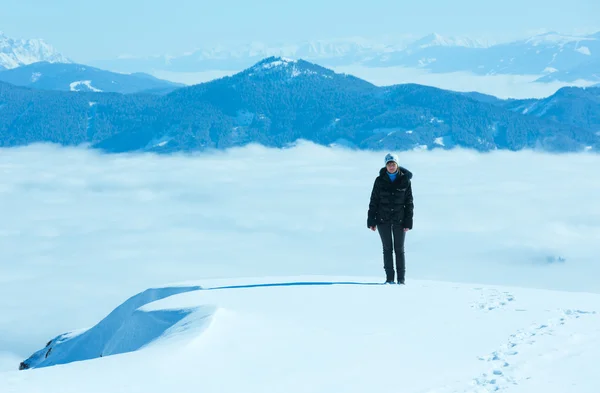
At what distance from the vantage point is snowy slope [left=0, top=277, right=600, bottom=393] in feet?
27.8

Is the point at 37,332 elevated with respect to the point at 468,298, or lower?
lower

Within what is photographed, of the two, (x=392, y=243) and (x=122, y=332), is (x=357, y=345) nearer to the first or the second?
(x=392, y=243)

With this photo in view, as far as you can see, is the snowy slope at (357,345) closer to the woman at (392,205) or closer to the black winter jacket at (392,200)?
the woman at (392,205)

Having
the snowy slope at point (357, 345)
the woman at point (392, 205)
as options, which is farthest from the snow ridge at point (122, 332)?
the woman at point (392, 205)

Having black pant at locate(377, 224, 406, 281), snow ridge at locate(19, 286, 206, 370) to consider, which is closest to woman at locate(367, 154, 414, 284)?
black pant at locate(377, 224, 406, 281)

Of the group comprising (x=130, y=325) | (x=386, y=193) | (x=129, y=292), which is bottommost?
(x=129, y=292)

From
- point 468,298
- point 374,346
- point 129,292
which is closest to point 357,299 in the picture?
point 468,298

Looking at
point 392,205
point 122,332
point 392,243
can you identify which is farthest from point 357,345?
point 122,332

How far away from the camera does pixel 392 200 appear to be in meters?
13.9

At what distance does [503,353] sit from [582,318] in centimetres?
232

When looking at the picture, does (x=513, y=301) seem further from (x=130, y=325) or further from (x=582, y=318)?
(x=130, y=325)

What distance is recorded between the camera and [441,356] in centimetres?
934

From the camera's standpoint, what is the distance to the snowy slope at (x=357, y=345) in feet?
27.8

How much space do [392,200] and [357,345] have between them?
4.58 metres
